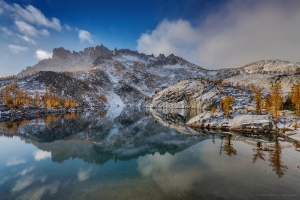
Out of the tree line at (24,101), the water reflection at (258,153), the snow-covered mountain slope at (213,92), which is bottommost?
the water reflection at (258,153)

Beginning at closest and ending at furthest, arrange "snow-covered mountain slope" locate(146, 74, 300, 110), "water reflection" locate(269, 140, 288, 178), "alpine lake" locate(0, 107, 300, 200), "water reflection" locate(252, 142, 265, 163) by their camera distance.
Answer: "alpine lake" locate(0, 107, 300, 200)
"water reflection" locate(269, 140, 288, 178)
"water reflection" locate(252, 142, 265, 163)
"snow-covered mountain slope" locate(146, 74, 300, 110)

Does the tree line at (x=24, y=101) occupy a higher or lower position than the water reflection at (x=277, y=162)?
higher

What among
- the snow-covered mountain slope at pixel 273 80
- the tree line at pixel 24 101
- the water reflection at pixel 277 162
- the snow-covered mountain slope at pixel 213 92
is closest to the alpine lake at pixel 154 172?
the water reflection at pixel 277 162

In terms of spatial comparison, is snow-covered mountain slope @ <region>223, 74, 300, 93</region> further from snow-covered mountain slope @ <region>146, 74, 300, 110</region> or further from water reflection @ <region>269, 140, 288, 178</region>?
water reflection @ <region>269, 140, 288, 178</region>

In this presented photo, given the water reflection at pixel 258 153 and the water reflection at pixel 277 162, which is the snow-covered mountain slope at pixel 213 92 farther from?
the water reflection at pixel 277 162

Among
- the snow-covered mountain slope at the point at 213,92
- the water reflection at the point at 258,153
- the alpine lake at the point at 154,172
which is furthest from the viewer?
the snow-covered mountain slope at the point at 213,92

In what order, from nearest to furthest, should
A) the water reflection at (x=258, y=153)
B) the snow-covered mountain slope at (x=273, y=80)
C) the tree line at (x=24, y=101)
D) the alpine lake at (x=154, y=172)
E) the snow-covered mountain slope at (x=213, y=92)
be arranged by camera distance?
1. the alpine lake at (x=154, y=172)
2. the water reflection at (x=258, y=153)
3. the tree line at (x=24, y=101)
4. the snow-covered mountain slope at (x=213, y=92)
5. the snow-covered mountain slope at (x=273, y=80)

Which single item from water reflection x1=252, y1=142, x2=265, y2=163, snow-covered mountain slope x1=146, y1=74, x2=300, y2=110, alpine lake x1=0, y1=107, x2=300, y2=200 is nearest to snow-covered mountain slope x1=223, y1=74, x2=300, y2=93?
snow-covered mountain slope x1=146, y1=74, x2=300, y2=110

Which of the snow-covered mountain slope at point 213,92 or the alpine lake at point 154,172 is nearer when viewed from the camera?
the alpine lake at point 154,172

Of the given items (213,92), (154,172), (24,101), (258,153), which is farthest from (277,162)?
(24,101)

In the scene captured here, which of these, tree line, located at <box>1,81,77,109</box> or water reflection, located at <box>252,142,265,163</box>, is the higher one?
tree line, located at <box>1,81,77,109</box>

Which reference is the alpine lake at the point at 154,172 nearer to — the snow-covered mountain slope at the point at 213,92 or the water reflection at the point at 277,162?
the water reflection at the point at 277,162

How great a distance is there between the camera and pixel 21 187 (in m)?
18.4

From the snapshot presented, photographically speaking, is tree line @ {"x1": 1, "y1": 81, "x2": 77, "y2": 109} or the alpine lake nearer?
the alpine lake
